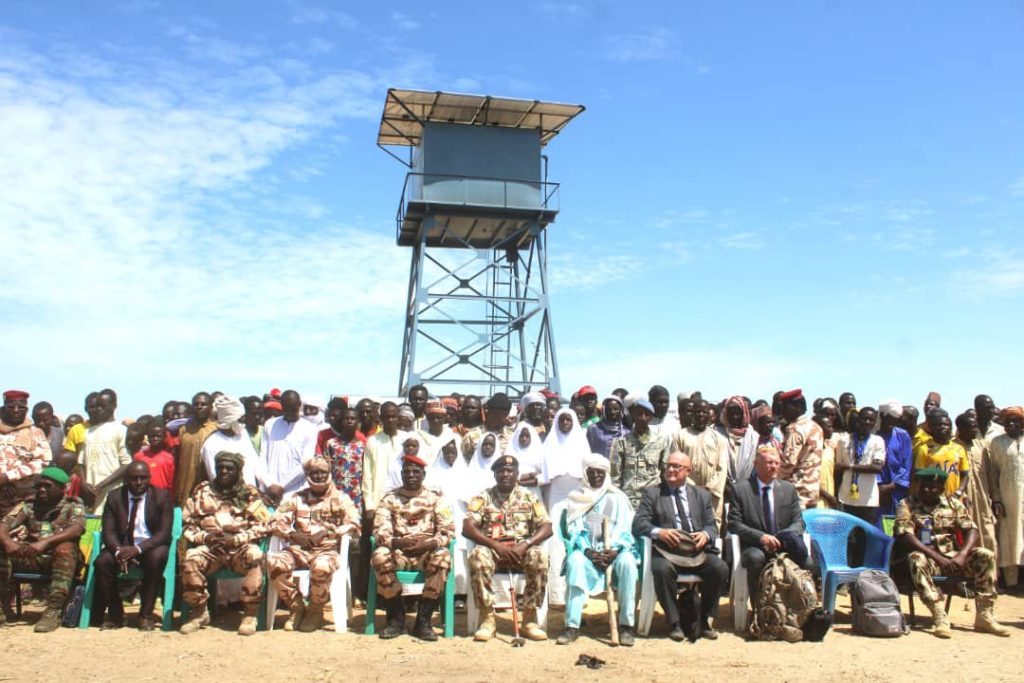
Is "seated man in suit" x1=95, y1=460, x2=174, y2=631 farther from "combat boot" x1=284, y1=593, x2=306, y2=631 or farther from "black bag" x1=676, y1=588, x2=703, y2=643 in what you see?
"black bag" x1=676, y1=588, x2=703, y2=643

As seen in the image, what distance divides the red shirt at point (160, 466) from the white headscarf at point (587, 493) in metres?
3.61

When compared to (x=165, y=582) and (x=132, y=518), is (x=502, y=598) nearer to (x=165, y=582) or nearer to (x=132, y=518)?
(x=165, y=582)

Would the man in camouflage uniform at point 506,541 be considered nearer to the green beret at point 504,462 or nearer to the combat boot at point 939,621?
the green beret at point 504,462

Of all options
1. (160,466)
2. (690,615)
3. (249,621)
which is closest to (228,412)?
(160,466)

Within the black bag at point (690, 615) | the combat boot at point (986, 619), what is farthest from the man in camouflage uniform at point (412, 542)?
the combat boot at point (986, 619)

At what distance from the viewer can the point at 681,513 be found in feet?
23.9

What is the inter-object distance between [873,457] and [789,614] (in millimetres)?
2314

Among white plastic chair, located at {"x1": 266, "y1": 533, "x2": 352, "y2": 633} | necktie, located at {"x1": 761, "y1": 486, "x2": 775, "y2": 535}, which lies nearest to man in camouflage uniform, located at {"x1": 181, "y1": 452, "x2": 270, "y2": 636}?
white plastic chair, located at {"x1": 266, "y1": 533, "x2": 352, "y2": 633}

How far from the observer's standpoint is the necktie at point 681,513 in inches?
286

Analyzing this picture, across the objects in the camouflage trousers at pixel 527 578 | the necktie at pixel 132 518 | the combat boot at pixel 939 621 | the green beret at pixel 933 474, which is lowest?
the combat boot at pixel 939 621

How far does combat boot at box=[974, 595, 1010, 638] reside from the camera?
7301 millimetres

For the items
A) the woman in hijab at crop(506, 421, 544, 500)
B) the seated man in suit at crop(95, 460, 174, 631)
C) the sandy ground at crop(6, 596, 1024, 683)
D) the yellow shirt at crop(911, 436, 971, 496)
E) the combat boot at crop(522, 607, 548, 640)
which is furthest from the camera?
the woman in hijab at crop(506, 421, 544, 500)

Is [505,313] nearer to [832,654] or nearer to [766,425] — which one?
[766,425]

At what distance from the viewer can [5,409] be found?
26.1 ft
